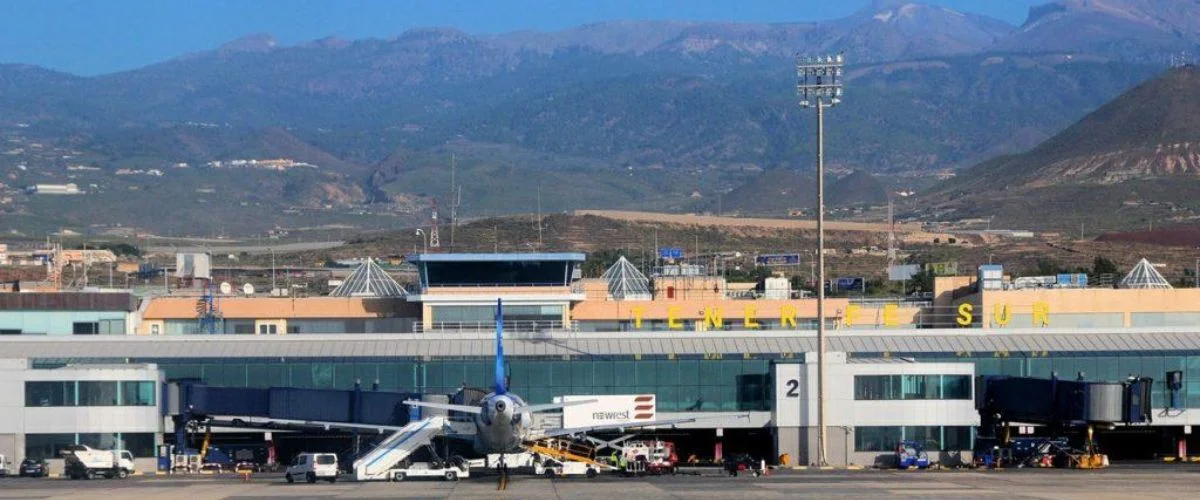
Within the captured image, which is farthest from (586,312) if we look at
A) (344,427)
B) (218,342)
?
(344,427)

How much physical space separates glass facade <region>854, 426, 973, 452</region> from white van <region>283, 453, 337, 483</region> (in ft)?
88.7

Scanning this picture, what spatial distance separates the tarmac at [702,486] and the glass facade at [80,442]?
6.76 meters

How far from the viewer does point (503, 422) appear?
291 feet

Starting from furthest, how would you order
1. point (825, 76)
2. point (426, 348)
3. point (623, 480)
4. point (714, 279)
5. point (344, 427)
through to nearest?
point (714, 279), point (426, 348), point (825, 76), point (344, 427), point (623, 480)

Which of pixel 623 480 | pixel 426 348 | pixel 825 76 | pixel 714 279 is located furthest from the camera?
pixel 714 279

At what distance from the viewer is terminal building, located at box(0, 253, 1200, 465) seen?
334 feet

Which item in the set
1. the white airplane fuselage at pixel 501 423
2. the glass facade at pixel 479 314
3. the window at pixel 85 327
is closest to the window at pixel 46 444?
the white airplane fuselage at pixel 501 423

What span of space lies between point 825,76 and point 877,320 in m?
33.3

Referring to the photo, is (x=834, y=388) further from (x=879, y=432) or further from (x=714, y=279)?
(x=714, y=279)

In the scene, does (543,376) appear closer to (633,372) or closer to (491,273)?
(633,372)

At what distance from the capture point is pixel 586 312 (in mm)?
133500

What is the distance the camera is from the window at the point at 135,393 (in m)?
99.4

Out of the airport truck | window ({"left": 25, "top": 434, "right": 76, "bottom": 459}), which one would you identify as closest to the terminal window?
window ({"left": 25, "top": 434, "right": 76, "bottom": 459})

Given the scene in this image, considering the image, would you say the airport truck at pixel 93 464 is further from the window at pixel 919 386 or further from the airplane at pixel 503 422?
the window at pixel 919 386
